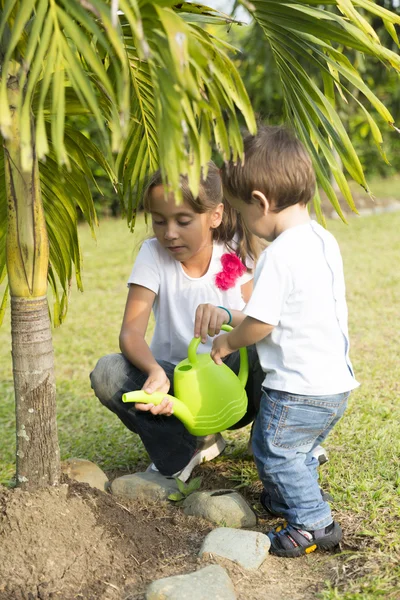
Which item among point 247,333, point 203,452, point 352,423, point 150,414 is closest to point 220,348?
point 247,333

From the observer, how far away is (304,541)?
7.00 feet

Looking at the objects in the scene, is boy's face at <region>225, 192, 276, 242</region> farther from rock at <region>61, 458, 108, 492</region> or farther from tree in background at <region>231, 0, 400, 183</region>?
tree in background at <region>231, 0, 400, 183</region>

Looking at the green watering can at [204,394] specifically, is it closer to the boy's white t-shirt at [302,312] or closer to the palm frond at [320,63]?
the boy's white t-shirt at [302,312]

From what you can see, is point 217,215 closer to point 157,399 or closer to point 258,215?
point 258,215

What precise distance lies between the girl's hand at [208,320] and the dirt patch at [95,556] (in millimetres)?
618

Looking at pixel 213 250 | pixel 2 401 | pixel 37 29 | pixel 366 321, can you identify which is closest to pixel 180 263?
pixel 213 250

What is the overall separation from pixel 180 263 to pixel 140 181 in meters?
0.35

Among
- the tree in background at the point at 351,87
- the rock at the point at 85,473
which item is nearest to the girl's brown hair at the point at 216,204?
the rock at the point at 85,473

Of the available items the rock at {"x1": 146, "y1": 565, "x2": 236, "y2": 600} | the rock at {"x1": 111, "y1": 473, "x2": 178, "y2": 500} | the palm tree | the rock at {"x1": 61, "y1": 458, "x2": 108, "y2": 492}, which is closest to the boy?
the palm tree

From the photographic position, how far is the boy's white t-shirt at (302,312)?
206 centimetres

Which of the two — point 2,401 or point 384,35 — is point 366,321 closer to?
point 2,401

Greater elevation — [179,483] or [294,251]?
[294,251]

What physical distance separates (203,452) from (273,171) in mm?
1222

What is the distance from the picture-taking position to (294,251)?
2084 millimetres
